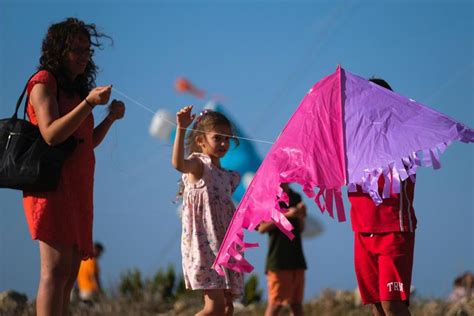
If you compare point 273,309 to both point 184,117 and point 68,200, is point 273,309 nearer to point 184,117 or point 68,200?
point 184,117

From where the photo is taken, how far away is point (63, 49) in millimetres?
4633

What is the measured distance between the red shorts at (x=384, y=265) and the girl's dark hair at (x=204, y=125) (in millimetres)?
1268

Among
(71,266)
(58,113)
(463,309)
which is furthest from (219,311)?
(463,309)

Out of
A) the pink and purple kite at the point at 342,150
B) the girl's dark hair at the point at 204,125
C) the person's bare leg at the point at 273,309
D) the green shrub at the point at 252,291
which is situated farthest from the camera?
the green shrub at the point at 252,291

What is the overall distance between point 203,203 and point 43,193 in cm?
166

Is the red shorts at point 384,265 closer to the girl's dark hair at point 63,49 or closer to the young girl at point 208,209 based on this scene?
the young girl at point 208,209

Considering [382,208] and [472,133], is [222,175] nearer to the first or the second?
[382,208]

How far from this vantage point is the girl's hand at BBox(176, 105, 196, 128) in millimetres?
5422

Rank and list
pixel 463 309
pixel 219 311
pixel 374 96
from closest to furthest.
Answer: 1. pixel 374 96
2. pixel 219 311
3. pixel 463 309

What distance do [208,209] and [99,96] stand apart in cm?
172

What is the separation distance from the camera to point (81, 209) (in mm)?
4516

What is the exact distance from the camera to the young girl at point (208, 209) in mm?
5688

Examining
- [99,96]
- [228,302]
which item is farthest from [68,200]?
[228,302]

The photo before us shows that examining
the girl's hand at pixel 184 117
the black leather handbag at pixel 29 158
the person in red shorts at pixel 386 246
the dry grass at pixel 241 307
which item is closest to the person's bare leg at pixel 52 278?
the black leather handbag at pixel 29 158
